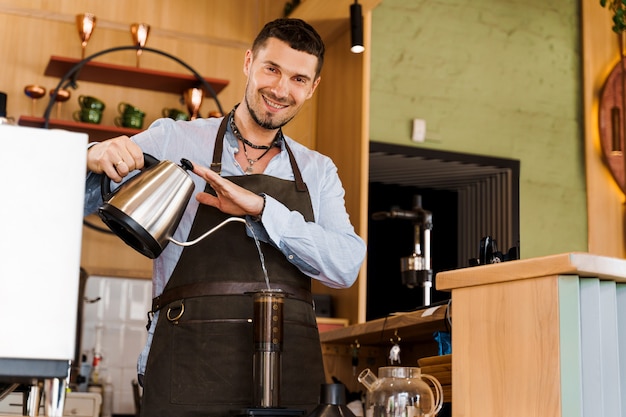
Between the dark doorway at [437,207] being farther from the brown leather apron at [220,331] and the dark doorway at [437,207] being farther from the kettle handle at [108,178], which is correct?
the kettle handle at [108,178]

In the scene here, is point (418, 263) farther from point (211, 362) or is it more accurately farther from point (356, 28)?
point (211, 362)

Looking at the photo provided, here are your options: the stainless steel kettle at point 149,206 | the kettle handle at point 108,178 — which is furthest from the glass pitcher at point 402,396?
the kettle handle at point 108,178

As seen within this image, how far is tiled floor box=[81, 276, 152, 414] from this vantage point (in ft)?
15.7

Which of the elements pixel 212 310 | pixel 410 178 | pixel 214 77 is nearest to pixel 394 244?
pixel 410 178

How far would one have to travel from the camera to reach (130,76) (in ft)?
16.2

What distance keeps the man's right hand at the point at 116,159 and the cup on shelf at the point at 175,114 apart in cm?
340

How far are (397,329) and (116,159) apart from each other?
1.98m

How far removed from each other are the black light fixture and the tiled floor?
1685mm

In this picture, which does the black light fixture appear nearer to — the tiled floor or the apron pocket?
the tiled floor

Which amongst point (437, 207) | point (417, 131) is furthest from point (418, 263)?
point (437, 207)

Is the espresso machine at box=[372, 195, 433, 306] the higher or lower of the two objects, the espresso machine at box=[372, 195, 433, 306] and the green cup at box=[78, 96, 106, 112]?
the lower

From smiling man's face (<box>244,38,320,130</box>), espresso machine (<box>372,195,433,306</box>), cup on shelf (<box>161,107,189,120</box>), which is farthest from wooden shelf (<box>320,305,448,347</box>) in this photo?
cup on shelf (<box>161,107,189,120</box>)

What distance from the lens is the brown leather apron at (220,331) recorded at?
172 centimetres

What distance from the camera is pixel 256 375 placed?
1.53 meters
